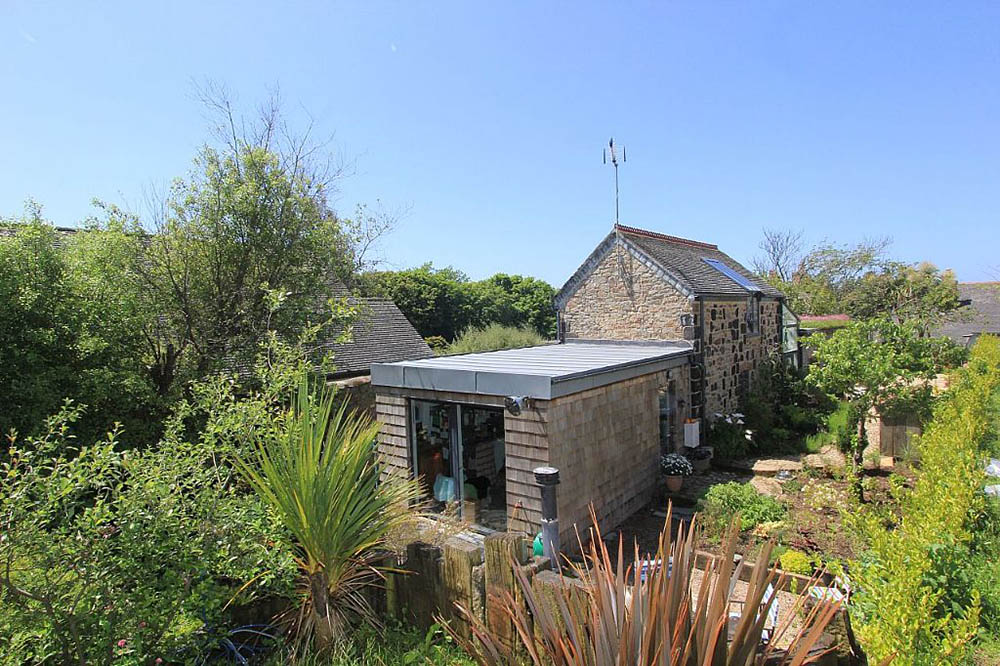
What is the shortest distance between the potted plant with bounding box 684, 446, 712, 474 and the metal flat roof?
2.14 meters

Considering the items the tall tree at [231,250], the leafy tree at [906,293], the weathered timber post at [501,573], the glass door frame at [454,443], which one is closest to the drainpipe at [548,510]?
the glass door frame at [454,443]

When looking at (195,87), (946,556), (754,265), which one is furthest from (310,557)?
(754,265)

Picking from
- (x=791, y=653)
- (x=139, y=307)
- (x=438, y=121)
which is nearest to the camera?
(x=791, y=653)

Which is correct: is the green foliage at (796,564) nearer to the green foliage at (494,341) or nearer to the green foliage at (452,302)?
the green foliage at (494,341)

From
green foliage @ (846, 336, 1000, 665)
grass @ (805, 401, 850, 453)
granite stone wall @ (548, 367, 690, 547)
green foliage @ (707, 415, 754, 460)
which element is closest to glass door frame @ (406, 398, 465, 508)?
granite stone wall @ (548, 367, 690, 547)

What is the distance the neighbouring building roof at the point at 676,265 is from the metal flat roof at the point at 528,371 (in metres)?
1.93

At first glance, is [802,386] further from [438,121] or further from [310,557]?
[310,557]

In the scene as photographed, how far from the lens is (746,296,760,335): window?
16.4 metres

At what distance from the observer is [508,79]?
39.5ft

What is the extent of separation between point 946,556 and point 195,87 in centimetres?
1321

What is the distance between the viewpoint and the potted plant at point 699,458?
1228 centimetres

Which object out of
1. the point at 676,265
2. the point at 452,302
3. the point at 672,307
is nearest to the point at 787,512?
the point at 672,307

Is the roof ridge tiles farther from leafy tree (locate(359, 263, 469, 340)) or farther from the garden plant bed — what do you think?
leafy tree (locate(359, 263, 469, 340))

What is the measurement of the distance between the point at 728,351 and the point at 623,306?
11.1 ft
